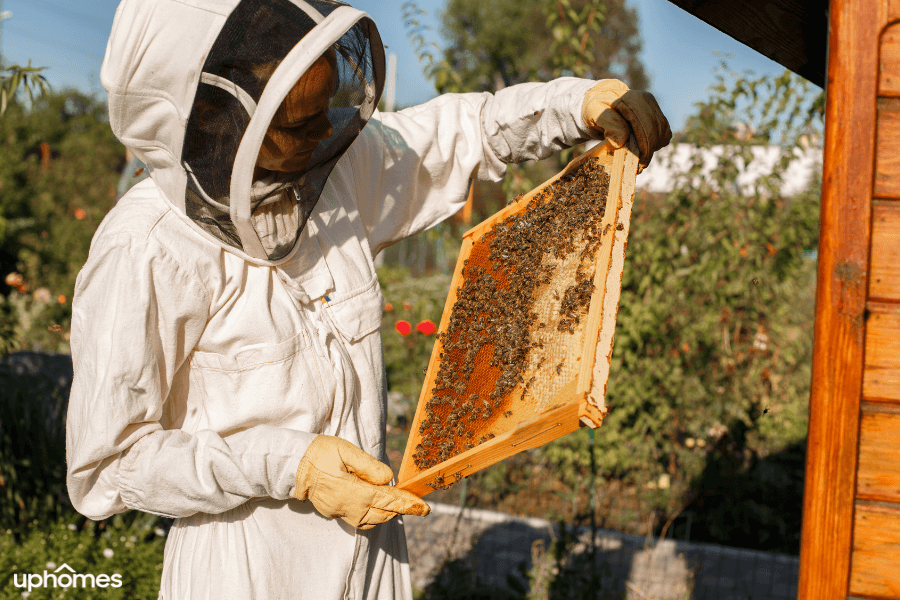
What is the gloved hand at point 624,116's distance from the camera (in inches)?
79.2

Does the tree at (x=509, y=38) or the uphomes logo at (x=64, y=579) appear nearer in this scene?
the uphomes logo at (x=64, y=579)

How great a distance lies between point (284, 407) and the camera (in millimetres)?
1852

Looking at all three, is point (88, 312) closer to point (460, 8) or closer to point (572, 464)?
point (572, 464)

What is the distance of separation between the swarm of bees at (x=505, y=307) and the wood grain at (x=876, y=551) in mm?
783

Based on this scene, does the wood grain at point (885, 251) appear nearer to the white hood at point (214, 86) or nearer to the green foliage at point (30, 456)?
the white hood at point (214, 86)

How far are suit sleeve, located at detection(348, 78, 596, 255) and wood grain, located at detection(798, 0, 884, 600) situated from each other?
932mm

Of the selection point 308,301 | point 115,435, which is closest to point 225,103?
point 308,301

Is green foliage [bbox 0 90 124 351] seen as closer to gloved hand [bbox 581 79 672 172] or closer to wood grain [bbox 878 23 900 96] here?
gloved hand [bbox 581 79 672 172]

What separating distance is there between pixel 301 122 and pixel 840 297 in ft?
4.45

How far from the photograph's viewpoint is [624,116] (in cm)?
203

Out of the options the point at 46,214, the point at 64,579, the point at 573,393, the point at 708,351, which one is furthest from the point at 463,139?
the point at 46,214

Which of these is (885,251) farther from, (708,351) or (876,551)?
(708,351)

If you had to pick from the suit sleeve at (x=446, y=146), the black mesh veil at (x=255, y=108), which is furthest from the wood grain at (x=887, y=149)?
the black mesh veil at (x=255, y=108)

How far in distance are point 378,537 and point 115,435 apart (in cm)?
95
